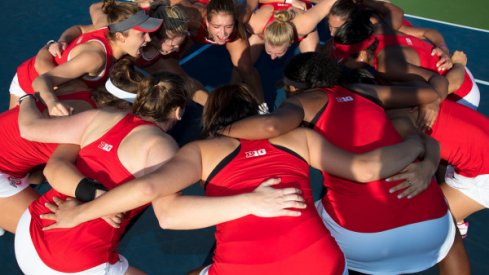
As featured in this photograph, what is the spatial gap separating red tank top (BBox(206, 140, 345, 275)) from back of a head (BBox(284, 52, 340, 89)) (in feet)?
2.83

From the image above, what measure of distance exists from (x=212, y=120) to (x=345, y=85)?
117 centimetres

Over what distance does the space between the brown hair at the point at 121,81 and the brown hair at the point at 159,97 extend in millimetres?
557

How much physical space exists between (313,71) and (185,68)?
3513 millimetres

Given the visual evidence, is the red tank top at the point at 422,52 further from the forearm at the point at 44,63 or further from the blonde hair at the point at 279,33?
the forearm at the point at 44,63

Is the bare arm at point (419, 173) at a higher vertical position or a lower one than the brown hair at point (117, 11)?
lower

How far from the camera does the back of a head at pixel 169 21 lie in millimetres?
5012

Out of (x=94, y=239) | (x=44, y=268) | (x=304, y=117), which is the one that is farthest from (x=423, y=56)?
(x=44, y=268)

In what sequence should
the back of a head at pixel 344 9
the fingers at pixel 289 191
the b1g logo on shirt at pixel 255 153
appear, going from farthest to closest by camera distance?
the back of a head at pixel 344 9 < the b1g logo on shirt at pixel 255 153 < the fingers at pixel 289 191

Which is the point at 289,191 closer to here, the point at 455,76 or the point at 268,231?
the point at 268,231

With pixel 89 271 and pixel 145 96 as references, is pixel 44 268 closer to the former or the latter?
pixel 89 271

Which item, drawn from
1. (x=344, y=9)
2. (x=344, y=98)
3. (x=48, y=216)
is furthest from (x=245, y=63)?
(x=48, y=216)

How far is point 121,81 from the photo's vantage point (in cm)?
409

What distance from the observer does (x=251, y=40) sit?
6.62 metres

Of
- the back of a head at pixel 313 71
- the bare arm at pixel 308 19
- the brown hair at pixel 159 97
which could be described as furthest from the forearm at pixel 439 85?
the brown hair at pixel 159 97
